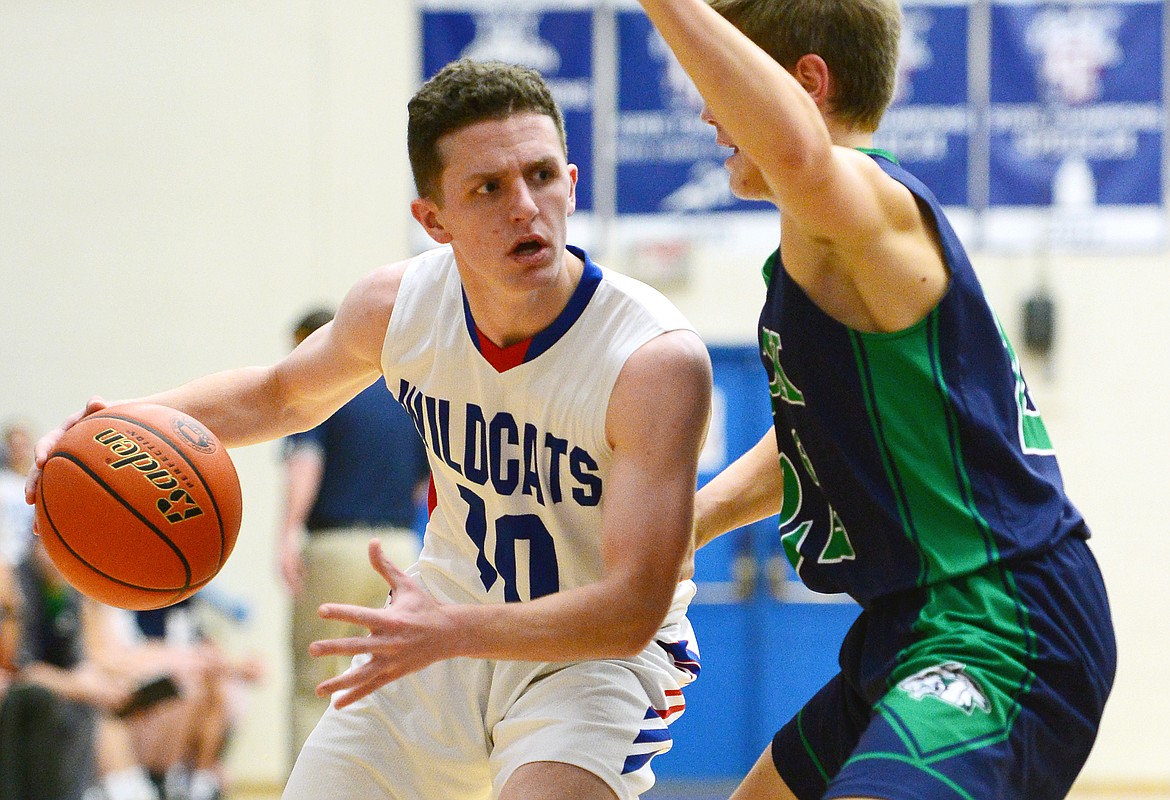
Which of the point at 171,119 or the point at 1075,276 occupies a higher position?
the point at 171,119

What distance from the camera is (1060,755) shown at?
225 cm

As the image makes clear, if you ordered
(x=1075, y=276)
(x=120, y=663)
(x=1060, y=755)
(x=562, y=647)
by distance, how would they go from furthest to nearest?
(x=1075, y=276) → (x=120, y=663) → (x=562, y=647) → (x=1060, y=755)

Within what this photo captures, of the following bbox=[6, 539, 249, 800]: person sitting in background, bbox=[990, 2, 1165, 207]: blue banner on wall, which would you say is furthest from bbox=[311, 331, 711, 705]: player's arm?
bbox=[990, 2, 1165, 207]: blue banner on wall

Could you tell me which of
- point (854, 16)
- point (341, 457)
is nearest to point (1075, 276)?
point (341, 457)

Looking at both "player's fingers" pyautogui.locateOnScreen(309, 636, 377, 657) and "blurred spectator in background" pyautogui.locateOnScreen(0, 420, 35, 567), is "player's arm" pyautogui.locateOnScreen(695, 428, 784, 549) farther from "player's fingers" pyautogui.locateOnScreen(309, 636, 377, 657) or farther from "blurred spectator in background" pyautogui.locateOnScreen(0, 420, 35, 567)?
"blurred spectator in background" pyautogui.locateOnScreen(0, 420, 35, 567)

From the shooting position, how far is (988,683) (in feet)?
7.13

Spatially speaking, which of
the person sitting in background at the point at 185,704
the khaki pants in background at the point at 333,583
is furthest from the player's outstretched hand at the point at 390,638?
the person sitting in background at the point at 185,704

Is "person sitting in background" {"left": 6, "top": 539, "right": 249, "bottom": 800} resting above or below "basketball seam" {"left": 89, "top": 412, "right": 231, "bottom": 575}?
below

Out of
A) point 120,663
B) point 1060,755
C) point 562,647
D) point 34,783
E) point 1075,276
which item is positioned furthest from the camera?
point 1075,276

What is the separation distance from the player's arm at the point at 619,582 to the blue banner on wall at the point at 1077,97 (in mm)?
6497

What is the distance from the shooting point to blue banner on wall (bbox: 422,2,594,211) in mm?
8727

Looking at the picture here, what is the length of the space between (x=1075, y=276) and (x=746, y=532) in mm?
2598

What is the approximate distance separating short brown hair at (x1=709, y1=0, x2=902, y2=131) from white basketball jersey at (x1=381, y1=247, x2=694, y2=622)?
1.92ft

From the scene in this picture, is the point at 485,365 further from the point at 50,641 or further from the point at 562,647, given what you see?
the point at 50,641
